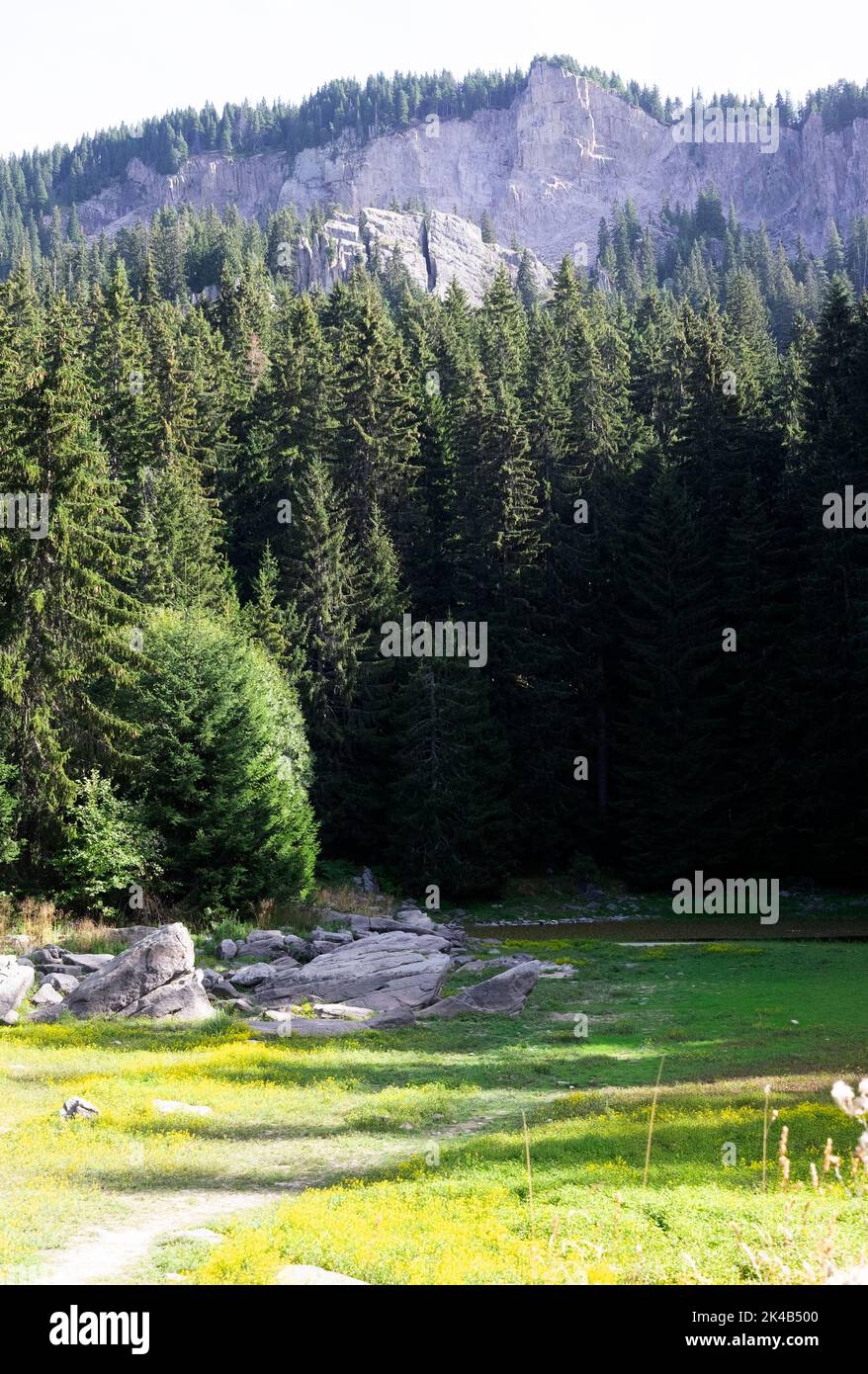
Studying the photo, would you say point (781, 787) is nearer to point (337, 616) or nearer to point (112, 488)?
point (337, 616)

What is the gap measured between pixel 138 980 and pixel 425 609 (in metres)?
40.0

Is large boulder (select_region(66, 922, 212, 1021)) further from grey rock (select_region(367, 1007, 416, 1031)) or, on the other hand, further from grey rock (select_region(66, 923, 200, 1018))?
grey rock (select_region(367, 1007, 416, 1031))

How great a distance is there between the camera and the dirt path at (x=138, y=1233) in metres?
8.98

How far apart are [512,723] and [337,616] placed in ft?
33.9

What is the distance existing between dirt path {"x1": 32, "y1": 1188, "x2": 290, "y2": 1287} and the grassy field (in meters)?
0.15

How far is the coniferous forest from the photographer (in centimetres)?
3728

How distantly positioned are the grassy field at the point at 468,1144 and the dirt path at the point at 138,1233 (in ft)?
0.49

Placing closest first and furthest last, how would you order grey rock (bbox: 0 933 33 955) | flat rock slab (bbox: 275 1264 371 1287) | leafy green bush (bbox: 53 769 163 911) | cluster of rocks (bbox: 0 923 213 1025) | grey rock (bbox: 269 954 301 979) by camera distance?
flat rock slab (bbox: 275 1264 371 1287)
cluster of rocks (bbox: 0 923 213 1025)
grey rock (bbox: 269 954 301 979)
grey rock (bbox: 0 933 33 955)
leafy green bush (bbox: 53 769 163 911)

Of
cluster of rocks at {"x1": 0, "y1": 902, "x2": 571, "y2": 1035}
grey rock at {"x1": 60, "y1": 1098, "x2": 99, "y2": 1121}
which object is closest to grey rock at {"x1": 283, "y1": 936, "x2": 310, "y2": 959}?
cluster of rocks at {"x1": 0, "y1": 902, "x2": 571, "y2": 1035}

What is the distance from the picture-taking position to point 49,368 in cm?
3772

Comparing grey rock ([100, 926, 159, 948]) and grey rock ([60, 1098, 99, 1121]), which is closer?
grey rock ([60, 1098, 99, 1121])

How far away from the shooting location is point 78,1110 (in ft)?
48.6

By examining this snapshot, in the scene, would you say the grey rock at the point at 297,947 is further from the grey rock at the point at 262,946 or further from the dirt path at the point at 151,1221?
the dirt path at the point at 151,1221
